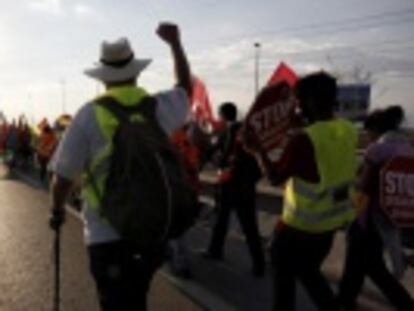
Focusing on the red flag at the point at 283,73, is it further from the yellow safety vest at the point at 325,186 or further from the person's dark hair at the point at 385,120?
the yellow safety vest at the point at 325,186

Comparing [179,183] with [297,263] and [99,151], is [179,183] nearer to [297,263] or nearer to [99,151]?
[99,151]

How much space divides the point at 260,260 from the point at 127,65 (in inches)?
171

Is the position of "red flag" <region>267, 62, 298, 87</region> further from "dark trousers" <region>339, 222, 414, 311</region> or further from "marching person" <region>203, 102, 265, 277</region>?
"dark trousers" <region>339, 222, 414, 311</region>

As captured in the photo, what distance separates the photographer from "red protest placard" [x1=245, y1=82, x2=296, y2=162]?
5285 mm

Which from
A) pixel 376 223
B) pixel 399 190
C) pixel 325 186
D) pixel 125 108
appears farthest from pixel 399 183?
pixel 125 108

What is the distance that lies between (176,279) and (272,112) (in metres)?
3.11

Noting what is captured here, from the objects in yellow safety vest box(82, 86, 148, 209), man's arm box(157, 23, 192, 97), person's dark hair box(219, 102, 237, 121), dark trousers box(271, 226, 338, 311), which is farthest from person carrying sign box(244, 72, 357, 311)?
person's dark hair box(219, 102, 237, 121)

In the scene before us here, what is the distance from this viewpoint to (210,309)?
22.5 ft

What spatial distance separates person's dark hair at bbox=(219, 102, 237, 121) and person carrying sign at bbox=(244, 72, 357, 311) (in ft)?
12.1

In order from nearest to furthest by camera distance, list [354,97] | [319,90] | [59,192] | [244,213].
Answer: [59,192]
[319,90]
[244,213]
[354,97]

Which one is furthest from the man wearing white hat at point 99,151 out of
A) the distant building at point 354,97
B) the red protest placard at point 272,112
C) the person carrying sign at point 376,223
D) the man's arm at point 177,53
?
the distant building at point 354,97

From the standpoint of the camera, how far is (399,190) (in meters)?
5.93

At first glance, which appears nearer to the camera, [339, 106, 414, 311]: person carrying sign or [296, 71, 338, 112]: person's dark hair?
[296, 71, 338, 112]: person's dark hair

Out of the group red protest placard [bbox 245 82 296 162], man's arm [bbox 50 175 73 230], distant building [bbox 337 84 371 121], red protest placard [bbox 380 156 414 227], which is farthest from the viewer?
distant building [bbox 337 84 371 121]
